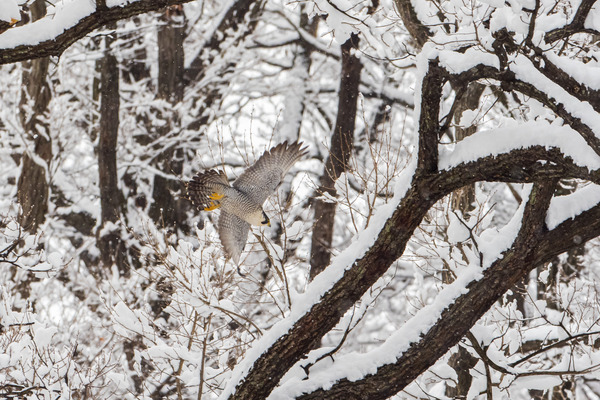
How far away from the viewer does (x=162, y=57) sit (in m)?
11.3

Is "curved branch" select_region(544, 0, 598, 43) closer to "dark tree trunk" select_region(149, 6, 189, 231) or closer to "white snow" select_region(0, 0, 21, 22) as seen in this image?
"white snow" select_region(0, 0, 21, 22)

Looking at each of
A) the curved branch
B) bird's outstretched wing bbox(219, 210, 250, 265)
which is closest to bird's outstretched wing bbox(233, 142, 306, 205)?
bird's outstretched wing bbox(219, 210, 250, 265)

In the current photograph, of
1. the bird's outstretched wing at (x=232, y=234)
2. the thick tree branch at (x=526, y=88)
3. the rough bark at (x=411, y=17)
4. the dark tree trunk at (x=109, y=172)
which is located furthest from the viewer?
the dark tree trunk at (x=109, y=172)

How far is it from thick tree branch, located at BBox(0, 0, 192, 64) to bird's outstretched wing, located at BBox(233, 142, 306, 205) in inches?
64.8

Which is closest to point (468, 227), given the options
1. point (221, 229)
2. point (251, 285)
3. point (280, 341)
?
point (280, 341)

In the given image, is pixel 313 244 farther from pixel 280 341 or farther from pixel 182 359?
pixel 280 341

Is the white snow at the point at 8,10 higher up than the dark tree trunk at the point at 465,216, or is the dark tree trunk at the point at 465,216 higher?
the dark tree trunk at the point at 465,216

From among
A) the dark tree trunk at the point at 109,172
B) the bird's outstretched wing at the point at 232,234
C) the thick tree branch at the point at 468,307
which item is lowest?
the thick tree branch at the point at 468,307

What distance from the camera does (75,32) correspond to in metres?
3.67

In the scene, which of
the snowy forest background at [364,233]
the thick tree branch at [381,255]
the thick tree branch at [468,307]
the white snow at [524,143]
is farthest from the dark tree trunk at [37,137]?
the white snow at [524,143]

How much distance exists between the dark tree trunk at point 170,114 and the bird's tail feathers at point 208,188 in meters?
5.30

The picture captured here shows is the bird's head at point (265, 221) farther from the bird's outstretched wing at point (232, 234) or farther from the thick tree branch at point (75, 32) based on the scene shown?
the thick tree branch at point (75, 32)

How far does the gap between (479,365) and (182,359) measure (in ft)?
6.69

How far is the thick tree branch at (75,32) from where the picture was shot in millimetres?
3627
